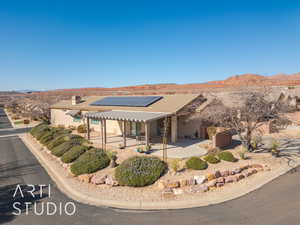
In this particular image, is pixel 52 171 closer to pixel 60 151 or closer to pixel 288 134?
pixel 60 151

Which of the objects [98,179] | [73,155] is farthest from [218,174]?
[73,155]

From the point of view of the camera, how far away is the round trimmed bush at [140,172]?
1005cm

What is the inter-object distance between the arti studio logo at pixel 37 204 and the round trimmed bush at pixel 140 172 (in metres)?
2.82

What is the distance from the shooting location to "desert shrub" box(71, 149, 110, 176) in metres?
11.5

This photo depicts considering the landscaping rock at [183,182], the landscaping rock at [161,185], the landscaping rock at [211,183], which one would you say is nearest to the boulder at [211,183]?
the landscaping rock at [211,183]

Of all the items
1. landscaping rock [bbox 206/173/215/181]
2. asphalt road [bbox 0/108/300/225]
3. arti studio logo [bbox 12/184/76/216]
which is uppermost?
landscaping rock [bbox 206/173/215/181]

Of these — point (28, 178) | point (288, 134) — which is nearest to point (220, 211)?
point (28, 178)

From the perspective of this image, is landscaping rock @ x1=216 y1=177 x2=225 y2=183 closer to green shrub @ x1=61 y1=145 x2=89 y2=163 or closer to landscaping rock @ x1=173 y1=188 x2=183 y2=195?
landscaping rock @ x1=173 y1=188 x2=183 y2=195

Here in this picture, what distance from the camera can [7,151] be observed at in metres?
17.8

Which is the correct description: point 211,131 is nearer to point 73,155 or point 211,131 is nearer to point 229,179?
point 229,179

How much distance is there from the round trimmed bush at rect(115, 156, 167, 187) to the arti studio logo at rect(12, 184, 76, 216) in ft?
9.24

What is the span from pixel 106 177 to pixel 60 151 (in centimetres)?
666

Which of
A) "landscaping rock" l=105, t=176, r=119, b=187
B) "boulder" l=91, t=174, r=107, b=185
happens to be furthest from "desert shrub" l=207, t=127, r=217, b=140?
"boulder" l=91, t=174, r=107, b=185

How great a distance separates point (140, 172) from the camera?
34.1 ft
